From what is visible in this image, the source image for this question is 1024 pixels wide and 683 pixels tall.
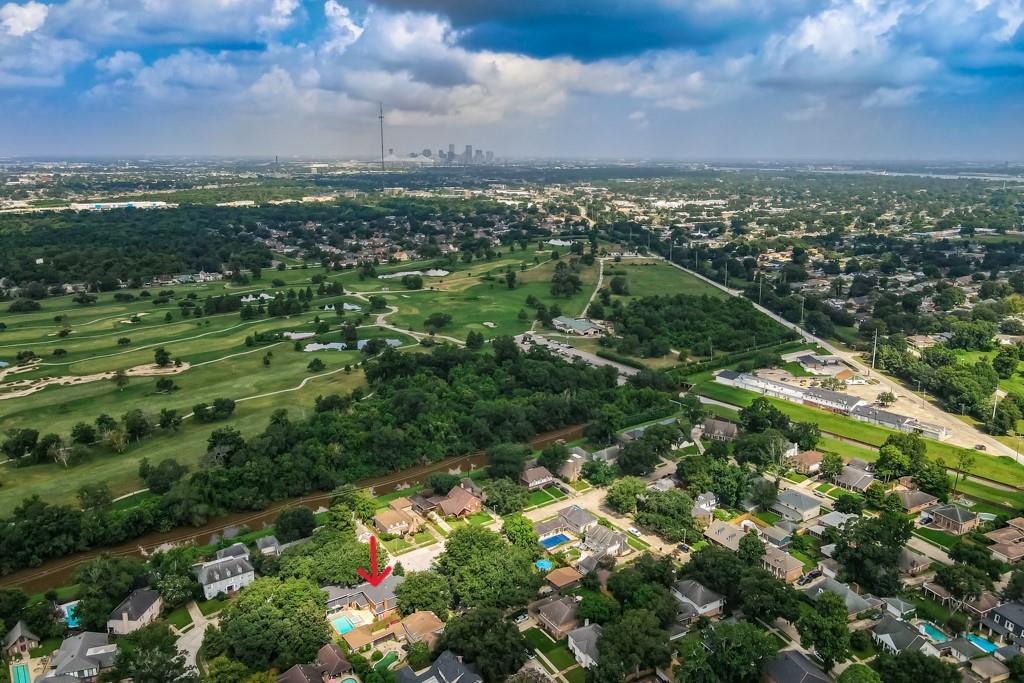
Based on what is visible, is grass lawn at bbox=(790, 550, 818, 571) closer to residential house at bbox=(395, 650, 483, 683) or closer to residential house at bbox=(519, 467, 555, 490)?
residential house at bbox=(519, 467, 555, 490)

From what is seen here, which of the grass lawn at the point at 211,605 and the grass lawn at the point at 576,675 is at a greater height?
the grass lawn at the point at 576,675

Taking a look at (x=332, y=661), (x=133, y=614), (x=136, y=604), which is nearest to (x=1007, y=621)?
(x=332, y=661)

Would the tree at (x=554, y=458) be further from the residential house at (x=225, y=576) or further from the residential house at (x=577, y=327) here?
the residential house at (x=577, y=327)

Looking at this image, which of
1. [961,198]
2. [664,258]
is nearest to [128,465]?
[664,258]

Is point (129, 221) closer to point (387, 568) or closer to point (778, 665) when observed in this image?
point (387, 568)

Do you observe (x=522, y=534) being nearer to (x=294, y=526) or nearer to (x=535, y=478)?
(x=535, y=478)

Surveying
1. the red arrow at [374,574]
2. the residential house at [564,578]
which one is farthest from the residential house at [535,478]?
the red arrow at [374,574]

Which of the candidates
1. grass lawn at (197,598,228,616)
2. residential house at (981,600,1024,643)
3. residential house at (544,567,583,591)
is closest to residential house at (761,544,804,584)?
residential house at (981,600,1024,643)
